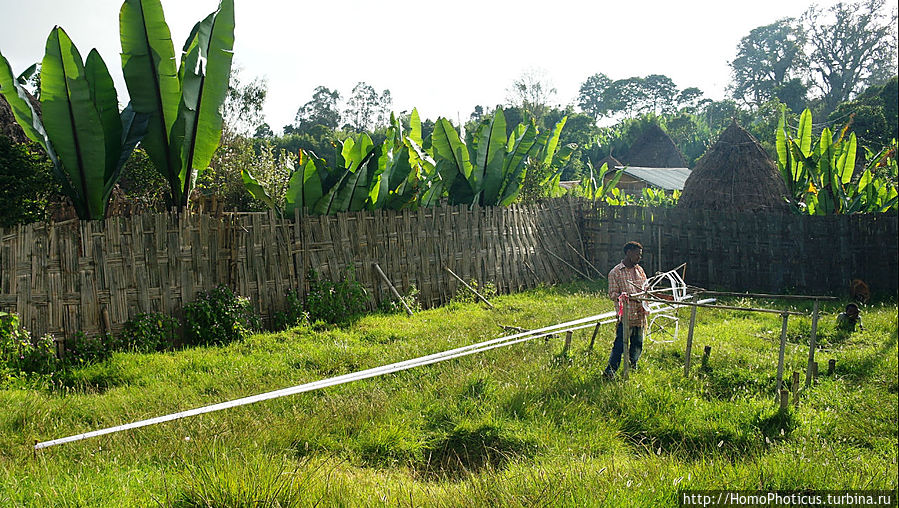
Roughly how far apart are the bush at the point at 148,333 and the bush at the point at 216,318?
0.70ft

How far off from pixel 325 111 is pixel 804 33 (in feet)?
133

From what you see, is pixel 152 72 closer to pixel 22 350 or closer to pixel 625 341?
pixel 22 350

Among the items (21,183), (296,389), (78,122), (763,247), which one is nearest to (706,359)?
(296,389)

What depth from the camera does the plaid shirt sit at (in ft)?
19.6

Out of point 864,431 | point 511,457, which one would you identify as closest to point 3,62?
point 511,457

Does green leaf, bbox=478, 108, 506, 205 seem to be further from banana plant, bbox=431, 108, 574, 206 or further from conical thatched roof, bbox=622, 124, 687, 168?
conical thatched roof, bbox=622, 124, 687, 168

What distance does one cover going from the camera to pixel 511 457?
4.23 metres

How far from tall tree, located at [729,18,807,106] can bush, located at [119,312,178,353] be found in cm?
5522

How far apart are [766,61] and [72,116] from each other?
61.0 m

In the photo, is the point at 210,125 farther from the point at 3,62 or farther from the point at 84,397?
the point at 84,397

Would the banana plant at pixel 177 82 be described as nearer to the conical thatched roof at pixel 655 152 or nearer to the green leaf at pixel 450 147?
the green leaf at pixel 450 147

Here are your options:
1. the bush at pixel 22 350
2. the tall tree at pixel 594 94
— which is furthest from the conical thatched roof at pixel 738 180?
the tall tree at pixel 594 94

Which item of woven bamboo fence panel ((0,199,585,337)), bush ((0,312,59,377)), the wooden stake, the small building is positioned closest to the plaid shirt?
the wooden stake

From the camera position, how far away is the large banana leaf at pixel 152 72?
6527mm
